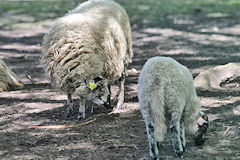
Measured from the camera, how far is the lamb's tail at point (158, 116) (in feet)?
13.6

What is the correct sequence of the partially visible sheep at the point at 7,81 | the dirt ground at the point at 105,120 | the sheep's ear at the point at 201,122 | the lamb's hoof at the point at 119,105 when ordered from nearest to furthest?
the sheep's ear at the point at 201,122, the dirt ground at the point at 105,120, the lamb's hoof at the point at 119,105, the partially visible sheep at the point at 7,81

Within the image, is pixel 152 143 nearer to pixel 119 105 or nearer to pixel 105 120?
pixel 105 120

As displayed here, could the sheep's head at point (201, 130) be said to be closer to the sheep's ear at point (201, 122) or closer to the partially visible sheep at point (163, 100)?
the sheep's ear at point (201, 122)

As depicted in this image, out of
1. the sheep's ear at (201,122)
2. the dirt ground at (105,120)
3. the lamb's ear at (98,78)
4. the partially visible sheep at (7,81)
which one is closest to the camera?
the sheep's ear at (201,122)

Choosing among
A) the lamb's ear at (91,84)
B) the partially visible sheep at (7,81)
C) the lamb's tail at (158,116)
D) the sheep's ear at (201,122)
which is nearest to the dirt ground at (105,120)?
the partially visible sheep at (7,81)

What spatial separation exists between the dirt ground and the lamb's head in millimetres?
379

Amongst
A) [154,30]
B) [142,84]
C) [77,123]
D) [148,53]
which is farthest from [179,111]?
[154,30]

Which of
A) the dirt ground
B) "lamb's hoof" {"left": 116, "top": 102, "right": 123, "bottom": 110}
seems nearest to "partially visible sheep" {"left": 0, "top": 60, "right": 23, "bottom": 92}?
the dirt ground

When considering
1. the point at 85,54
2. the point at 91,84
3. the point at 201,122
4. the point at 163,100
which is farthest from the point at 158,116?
the point at 85,54

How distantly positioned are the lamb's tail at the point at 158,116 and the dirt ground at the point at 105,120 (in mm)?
409

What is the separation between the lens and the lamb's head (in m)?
5.62

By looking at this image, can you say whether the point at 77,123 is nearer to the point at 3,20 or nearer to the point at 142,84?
the point at 142,84

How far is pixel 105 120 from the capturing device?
6016mm

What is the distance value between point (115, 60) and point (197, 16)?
966 cm
